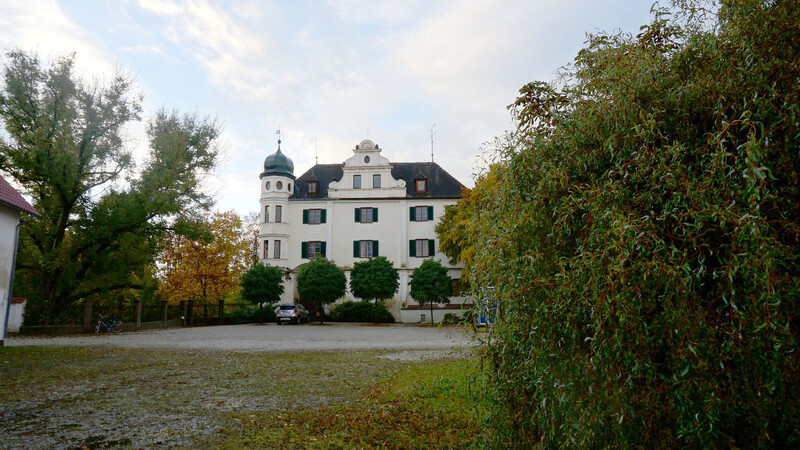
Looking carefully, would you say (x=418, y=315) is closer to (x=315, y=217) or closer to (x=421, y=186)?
(x=421, y=186)

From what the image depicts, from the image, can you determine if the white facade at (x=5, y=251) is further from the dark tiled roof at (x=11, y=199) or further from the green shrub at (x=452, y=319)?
the green shrub at (x=452, y=319)

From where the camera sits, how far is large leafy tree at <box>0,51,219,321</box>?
19.4 meters

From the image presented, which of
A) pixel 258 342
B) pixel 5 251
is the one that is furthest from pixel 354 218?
pixel 5 251

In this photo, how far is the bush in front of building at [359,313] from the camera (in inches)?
1394

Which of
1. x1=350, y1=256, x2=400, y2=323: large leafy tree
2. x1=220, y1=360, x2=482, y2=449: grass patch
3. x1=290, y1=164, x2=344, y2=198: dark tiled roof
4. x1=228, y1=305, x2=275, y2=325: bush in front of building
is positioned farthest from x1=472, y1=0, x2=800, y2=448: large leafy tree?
x1=290, y1=164, x2=344, y2=198: dark tiled roof

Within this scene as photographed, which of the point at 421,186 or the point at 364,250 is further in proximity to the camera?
the point at 421,186

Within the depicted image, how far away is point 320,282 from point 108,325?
11.9 metres

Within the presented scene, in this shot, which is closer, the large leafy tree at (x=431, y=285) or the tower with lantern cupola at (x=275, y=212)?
the large leafy tree at (x=431, y=285)

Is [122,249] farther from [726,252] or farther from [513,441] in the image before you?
[726,252]

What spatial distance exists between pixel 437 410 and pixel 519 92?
396cm

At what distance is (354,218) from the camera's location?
39.2 m

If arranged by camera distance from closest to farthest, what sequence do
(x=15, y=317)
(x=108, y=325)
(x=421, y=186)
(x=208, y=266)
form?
(x=15, y=317) → (x=108, y=325) → (x=208, y=266) → (x=421, y=186)

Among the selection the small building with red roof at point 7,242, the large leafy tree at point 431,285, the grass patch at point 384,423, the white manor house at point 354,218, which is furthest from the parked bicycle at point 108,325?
the grass patch at point 384,423

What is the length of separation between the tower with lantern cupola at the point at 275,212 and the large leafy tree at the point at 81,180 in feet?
46.5
